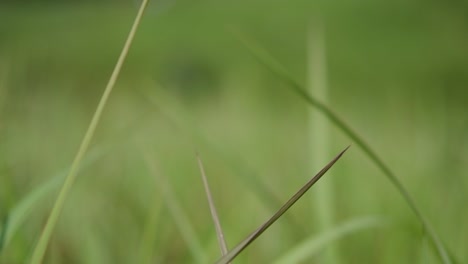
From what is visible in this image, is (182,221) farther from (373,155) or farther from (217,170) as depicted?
(217,170)

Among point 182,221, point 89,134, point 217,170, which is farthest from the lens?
point 217,170

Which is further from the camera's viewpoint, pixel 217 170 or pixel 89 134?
pixel 217 170

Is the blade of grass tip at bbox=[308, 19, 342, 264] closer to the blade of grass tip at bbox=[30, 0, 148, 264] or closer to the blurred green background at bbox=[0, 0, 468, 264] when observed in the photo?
the blurred green background at bbox=[0, 0, 468, 264]

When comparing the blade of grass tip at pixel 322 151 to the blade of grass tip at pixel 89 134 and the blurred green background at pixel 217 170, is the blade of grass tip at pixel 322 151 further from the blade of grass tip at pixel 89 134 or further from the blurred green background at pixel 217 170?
the blade of grass tip at pixel 89 134

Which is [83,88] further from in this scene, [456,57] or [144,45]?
[144,45]

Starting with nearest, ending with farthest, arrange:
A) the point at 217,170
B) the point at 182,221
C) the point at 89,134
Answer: the point at 89,134
the point at 182,221
the point at 217,170

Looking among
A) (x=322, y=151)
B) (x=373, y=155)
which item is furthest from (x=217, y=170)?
(x=373, y=155)

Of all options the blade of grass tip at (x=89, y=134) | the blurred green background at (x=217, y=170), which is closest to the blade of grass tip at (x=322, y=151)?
the blurred green background at (x=217, y=170)

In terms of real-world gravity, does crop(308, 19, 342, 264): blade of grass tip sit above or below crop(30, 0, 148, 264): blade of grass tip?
below

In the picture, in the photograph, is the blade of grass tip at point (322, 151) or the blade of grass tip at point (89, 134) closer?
the blade of grass tip at point (89, 134)

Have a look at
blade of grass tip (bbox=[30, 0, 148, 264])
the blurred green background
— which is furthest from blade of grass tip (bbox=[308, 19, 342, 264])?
blade of grass tip (bbox=[30, 0, 148, 264])

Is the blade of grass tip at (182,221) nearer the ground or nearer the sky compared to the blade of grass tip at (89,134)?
nearer the ground
